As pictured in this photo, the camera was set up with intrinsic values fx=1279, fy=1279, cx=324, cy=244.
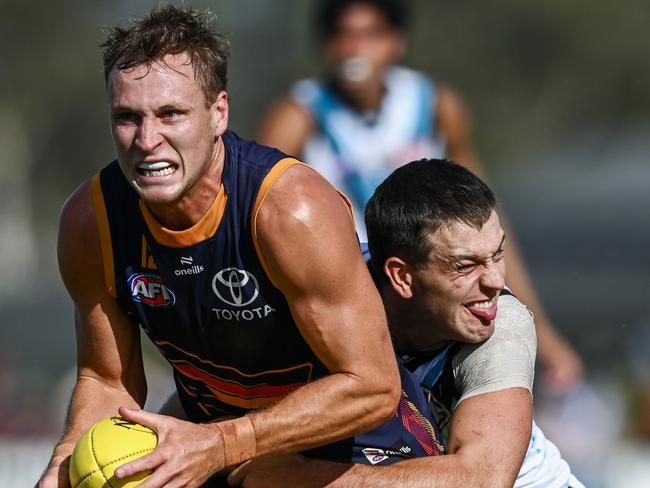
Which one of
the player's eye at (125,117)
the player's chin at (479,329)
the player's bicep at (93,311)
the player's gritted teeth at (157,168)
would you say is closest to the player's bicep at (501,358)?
the player's chin at (479,329)

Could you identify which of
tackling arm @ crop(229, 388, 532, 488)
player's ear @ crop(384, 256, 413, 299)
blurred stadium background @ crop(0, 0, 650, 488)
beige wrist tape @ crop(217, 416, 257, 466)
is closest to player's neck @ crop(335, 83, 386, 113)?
blurred stadium background @ crop(0, 0, 650, 488)

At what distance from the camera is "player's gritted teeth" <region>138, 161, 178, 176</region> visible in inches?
165

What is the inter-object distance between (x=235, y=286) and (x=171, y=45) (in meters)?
0.83

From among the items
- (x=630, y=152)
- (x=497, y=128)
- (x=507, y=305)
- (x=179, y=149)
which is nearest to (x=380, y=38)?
(x=507, y=305)

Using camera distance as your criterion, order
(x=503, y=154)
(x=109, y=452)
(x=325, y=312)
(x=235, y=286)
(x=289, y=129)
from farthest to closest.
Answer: (x=503, y=154), (x=289, y=129), (x=235, y=286), (x=325, y=312), (x=109, y=452)

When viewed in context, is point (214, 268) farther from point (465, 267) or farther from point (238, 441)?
point (465, 267)

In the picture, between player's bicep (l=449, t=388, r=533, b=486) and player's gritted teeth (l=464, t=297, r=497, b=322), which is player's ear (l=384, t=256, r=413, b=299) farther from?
player's bicep (l=449, t=388, r=533, b=486)

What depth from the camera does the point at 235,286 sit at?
432cm

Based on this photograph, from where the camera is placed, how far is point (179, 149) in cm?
418

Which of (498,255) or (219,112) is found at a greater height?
(219,112)

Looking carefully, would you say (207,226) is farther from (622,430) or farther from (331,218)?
(622,430)

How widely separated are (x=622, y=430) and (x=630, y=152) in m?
6.31

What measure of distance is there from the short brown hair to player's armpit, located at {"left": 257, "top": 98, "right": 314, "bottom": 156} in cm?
420

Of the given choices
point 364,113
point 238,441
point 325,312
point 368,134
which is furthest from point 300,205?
point 364,113
